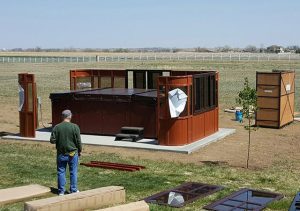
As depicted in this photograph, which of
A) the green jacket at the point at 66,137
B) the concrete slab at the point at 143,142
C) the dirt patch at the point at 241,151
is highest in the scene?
the green jacket at the point at 66,137

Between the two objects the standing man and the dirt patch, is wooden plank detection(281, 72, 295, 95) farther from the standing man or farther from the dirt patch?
the standing man

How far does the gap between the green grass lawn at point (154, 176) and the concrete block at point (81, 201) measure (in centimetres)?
57

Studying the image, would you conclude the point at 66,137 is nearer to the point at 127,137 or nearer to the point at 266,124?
the point at 127,137

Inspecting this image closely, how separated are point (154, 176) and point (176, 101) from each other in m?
4.46

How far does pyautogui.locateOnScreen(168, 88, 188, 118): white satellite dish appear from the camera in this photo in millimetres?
15922

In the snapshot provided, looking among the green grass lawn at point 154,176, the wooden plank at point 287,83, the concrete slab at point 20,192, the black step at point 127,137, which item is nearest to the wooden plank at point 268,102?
the wooden plank at point 287,83

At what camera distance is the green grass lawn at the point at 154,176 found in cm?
1048

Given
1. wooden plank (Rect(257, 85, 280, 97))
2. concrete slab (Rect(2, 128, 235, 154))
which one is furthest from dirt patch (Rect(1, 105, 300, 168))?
wooden plank (Rect(257, 85, 280, 97))

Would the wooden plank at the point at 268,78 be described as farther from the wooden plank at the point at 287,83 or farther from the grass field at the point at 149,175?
the grass field at the point at 149,175

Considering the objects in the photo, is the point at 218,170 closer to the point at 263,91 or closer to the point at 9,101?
the point at 263,91

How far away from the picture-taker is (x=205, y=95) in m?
18.0

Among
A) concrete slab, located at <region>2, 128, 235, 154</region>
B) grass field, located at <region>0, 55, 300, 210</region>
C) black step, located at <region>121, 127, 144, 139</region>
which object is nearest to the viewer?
grass field, located at <region>0, 55, 300, 210</region>

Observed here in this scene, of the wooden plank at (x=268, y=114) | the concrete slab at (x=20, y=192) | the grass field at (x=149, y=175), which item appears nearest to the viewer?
the concrete slab at (x=20, y=192)

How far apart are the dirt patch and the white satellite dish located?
135cm
